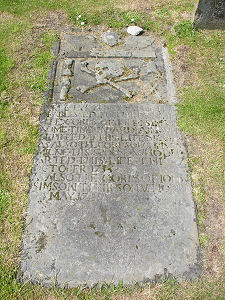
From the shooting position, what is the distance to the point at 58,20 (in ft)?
20.7

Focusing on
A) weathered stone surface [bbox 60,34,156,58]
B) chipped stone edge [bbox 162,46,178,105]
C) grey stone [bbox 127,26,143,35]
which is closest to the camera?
chipped stone edge [bbox 162,46,178,105]

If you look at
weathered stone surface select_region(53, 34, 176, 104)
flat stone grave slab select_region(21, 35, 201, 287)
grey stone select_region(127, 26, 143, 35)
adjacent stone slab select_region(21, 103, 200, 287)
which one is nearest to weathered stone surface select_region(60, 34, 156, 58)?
weathered stone surface select_region(53, 34, 176, 104)

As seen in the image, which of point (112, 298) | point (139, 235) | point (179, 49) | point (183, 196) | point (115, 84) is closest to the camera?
point (112, 298)

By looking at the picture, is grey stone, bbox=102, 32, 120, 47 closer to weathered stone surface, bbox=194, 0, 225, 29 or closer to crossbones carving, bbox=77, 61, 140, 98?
crossbones carving, bbox=77, 61, 140, 98

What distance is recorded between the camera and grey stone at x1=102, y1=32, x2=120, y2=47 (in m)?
5.74

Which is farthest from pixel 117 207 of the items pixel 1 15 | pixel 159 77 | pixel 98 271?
pixel 1 15

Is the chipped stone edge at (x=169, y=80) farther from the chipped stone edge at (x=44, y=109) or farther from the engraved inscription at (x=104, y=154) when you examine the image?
the chipped stone edge at (x=44, y=109)

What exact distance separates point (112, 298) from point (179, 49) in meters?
4.34

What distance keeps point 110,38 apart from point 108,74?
3.84 feet

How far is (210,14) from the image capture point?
587 centimetres

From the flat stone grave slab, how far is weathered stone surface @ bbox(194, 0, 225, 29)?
1835 millimetres

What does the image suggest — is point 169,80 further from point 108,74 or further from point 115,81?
point 108,74

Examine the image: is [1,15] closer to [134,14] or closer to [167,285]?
[134,14]

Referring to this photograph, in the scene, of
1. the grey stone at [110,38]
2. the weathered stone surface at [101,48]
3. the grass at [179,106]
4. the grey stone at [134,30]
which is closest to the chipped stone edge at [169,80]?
the grass at [179,106]
